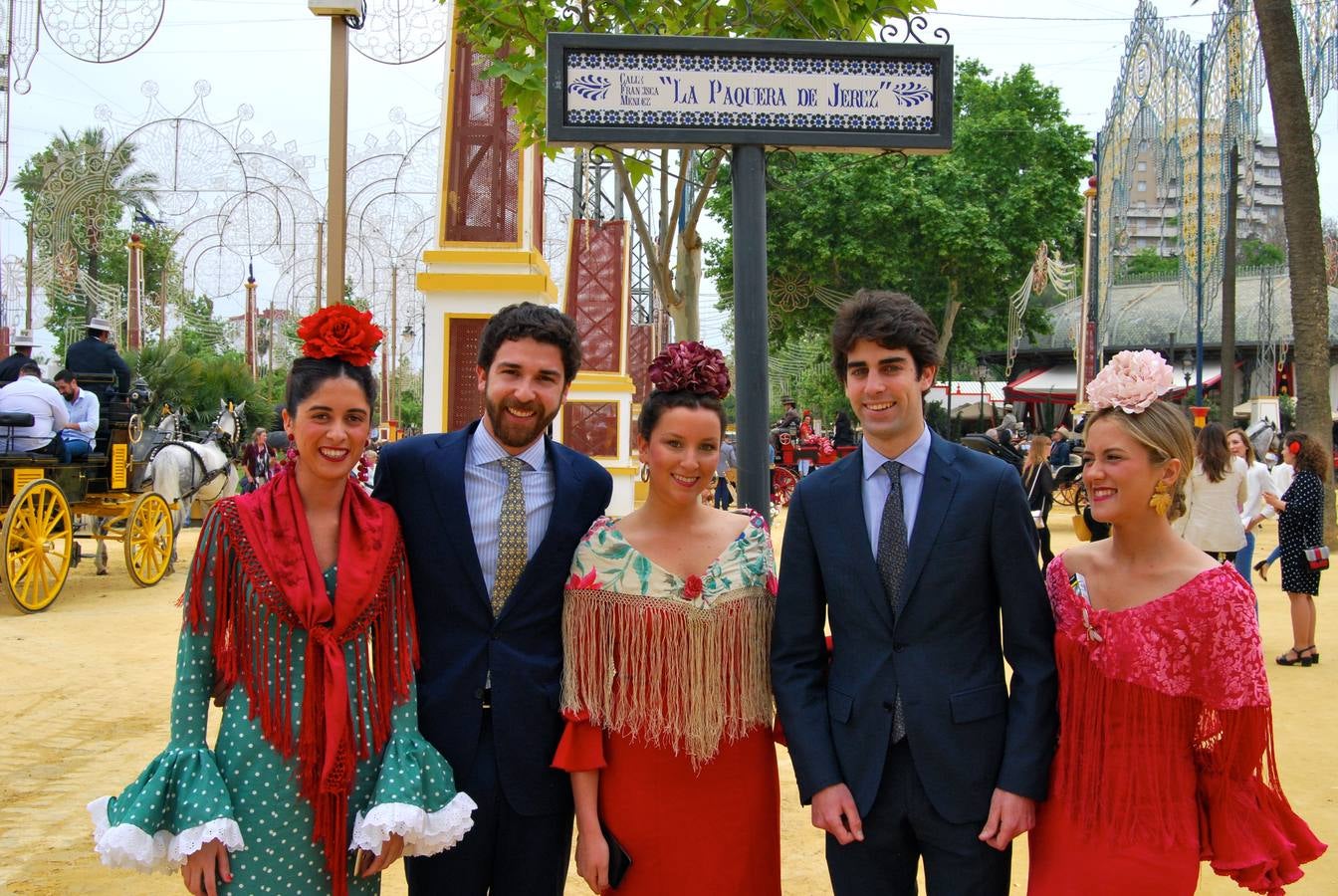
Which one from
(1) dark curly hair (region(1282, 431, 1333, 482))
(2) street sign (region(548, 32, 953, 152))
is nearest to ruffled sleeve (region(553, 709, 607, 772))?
(2) street sign (region(548, 32, 953, 152))

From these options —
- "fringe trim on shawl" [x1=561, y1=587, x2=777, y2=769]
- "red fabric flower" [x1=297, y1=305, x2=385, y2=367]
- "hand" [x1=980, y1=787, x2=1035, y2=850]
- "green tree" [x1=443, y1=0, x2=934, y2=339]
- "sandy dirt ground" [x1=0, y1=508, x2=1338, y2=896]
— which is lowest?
"sandy dirt ground" [x1=0, y1=508, x2=1338, y2=896]

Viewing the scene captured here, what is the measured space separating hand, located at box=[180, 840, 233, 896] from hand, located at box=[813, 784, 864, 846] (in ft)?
4.10

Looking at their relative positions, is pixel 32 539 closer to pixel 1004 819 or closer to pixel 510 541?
pixel 510 541

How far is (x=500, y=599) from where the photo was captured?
256cm

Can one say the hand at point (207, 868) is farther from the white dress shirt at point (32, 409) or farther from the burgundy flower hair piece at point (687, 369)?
the white dress shirt at point (32, 409)

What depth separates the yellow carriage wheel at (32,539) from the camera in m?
8.59

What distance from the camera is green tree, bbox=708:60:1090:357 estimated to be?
26.6 meters

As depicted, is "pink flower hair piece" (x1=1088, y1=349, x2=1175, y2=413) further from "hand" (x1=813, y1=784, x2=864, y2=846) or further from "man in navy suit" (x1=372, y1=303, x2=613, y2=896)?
"man in navy suit" (x1=372, y1=303, x2=613, y2=896)

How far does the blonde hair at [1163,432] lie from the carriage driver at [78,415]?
970cm

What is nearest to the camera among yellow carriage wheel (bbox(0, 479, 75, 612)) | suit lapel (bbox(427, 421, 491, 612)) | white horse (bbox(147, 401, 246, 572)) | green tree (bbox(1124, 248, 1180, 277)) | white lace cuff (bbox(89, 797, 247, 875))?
white lace cuff (bbox(89, 797, 247, 875))

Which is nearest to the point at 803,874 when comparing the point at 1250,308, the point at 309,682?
the point at 309,682

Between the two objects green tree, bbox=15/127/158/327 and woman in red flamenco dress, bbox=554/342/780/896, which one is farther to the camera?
green tree, bbox=15/127/158/327

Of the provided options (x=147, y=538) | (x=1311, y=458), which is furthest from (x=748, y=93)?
(x=147, y=538)

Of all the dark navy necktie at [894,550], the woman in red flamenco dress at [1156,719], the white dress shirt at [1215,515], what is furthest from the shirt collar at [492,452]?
the white dress shirt at [1215,515]
